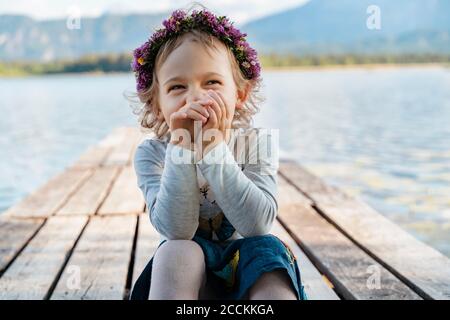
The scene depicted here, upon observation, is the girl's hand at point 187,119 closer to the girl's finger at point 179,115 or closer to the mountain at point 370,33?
the girl's finger at point 179,115

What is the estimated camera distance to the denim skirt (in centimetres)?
149

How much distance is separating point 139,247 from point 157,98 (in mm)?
1118

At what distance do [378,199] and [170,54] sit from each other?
3395mm

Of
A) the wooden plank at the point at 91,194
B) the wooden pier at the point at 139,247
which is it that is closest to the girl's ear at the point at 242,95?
the wooden pier at the point at 139,247

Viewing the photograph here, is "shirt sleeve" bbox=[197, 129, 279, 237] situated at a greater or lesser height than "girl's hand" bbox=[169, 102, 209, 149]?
lesser

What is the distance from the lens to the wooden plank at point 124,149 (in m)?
5.75

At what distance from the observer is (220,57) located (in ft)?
5.73

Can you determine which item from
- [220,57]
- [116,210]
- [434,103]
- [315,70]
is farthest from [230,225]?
[315,70]

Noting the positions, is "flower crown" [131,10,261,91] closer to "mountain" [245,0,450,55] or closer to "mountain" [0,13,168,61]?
"mountain" [245,0,450,55]

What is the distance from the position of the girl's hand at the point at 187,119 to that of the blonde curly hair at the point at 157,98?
242mm

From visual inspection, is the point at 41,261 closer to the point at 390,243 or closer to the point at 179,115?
the point at 179,115

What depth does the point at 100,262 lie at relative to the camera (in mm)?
2584

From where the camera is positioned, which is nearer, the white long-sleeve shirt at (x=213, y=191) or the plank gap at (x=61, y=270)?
the white long-sleeve shirt at (x=213, y=191)

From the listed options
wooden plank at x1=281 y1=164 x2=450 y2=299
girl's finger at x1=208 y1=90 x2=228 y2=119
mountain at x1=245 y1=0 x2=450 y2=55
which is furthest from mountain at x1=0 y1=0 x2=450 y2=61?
girl's finger at x1=208 y1=90 x2=228 y2=119
